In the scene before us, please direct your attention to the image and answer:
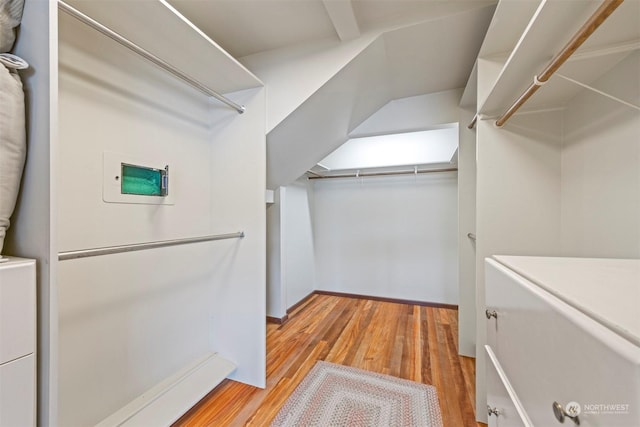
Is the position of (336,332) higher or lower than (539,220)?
lower

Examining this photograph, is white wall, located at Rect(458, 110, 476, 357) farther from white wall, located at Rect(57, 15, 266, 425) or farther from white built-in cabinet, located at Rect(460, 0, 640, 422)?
white wall, located at Rect(57, 15, 266, 425)

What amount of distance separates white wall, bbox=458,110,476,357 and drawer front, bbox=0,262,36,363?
94.4 inches

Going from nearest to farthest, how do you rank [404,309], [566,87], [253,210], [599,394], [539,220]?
[599,394] → [566,87] → [539,220] → [253,210] → [404,309]

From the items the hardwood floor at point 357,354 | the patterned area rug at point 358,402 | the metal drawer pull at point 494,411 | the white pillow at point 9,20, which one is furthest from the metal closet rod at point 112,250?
the metal drawer pull at point 494,411

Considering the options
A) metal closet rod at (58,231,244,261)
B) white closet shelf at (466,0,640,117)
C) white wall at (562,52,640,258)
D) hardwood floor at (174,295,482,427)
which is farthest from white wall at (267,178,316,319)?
white wall at (562,52,640,258)

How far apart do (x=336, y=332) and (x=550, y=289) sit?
226cm

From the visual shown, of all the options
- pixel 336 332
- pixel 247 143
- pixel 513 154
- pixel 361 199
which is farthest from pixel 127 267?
pixel 361 199

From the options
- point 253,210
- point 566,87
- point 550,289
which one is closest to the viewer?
point 550,289

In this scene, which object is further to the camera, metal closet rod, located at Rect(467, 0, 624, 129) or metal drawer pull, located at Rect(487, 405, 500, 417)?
metal drawer pull, located at Rect(487, 405, 500, 417)

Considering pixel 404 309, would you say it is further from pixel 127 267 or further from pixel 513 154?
pixel 127 267

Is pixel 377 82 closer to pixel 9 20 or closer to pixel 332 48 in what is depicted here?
pixel 332 48

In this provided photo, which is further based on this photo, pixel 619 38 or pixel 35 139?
pixel 619 38

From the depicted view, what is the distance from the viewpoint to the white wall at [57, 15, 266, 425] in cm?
113

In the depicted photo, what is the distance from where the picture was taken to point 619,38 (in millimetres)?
833
